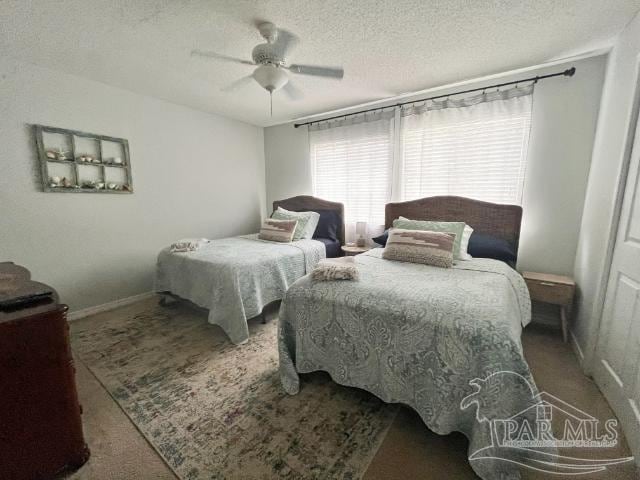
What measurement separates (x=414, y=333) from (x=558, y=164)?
2385 millimetres

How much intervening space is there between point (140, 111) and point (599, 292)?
4.64m

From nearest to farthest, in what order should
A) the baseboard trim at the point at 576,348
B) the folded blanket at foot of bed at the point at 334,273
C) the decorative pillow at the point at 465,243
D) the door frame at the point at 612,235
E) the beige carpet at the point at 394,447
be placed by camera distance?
the beige carpet at the point at 394,447 → the door frame at the point at 612,235 → the folded blanket at foot of bed at the point at 334,273 → the baseboard trim at the point at 576,348 → the decorative pillow at the point at 465,243

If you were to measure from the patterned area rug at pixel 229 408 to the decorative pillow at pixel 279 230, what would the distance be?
129 cm

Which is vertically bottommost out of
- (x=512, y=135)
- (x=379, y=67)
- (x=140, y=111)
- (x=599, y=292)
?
(x=599, y=292)

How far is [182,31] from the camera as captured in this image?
1922 millimetres

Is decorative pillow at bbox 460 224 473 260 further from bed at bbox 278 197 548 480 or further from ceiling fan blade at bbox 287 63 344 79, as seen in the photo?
ceiling fan blade at bbox 287 63 344 79

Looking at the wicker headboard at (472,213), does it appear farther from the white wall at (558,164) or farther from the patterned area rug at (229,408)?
the patterned area rug at (229,408)

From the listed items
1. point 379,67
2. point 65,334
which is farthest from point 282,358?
point 379,67

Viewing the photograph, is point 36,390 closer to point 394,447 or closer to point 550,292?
point 394,447

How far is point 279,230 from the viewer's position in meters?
A: 3.43

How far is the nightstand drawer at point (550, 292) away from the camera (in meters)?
2.20

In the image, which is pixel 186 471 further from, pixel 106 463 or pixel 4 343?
pixel 4 343

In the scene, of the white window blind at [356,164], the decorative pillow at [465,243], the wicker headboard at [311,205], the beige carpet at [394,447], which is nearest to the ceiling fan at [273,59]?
the white window blind at [356,164]

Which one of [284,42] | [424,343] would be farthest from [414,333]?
[284,42]
